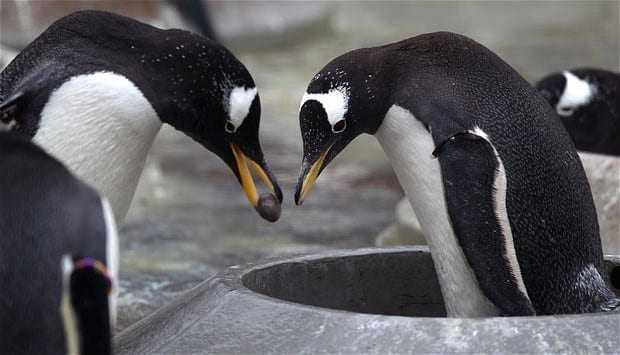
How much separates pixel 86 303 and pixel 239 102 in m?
1.09

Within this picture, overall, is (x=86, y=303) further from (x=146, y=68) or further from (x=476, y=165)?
(x=146, y=68)

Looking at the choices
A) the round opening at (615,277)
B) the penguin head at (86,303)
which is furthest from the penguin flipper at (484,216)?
the penguin head at (86,303)

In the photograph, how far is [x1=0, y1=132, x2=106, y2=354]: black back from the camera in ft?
5.74

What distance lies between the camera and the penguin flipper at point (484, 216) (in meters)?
2.33

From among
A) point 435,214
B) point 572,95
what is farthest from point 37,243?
point 572,95

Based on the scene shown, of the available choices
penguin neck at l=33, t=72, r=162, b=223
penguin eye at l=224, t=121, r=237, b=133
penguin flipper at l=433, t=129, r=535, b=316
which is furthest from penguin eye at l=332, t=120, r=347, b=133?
penguin neck at l=33, t=72, r=162, b=223

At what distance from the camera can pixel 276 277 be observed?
8.20 ft

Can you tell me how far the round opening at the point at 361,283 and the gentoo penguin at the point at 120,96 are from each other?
0.73ft

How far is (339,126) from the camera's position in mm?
2506

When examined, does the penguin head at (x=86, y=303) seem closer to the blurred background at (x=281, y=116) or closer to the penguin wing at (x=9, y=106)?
the penguin wing at (x=9, y=106)

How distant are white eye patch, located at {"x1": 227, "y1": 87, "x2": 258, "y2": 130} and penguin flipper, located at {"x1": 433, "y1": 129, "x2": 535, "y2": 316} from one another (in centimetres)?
51

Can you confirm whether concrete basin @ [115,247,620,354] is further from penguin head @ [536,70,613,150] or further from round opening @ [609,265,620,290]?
penguin head @ [536,70,613,150]

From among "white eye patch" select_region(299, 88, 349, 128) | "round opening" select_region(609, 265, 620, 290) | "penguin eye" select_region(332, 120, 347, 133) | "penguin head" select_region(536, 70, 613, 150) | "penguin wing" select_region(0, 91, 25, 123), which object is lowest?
"penguin head" select_region(536, 70, 613, 150)

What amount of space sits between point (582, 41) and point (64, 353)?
34.5 ft
